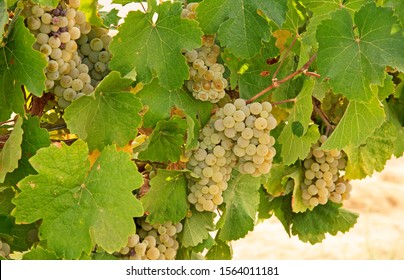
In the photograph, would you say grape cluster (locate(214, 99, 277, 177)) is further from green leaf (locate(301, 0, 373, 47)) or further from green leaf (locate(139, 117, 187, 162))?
green leaf (locate(301, 0, 373, 47))

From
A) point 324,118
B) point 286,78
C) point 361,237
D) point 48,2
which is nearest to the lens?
point 48,2

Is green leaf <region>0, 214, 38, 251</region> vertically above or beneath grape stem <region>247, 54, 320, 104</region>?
beneath

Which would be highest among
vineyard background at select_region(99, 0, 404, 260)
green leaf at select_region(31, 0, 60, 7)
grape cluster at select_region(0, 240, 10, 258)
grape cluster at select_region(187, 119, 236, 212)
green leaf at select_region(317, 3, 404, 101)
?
green leaf at select_region(31, 0, 60, 7)

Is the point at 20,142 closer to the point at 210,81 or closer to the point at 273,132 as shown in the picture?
the point at 210,81

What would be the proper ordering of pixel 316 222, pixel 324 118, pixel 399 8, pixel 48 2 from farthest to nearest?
pixel 316 222 < pixel 324 118 < pixel 399 8 < pixel 48 2

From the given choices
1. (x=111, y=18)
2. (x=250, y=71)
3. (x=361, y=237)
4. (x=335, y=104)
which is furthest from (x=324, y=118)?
(x=361, y=237)

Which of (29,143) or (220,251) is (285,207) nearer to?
(220,251)

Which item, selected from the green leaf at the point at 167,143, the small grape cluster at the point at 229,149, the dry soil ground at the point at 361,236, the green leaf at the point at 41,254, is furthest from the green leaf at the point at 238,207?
the dry soil ground at the point at 361,236

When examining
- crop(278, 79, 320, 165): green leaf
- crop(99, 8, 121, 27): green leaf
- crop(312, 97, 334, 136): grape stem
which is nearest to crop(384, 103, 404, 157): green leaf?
crop(312, 97, 334, 136): grape stem
